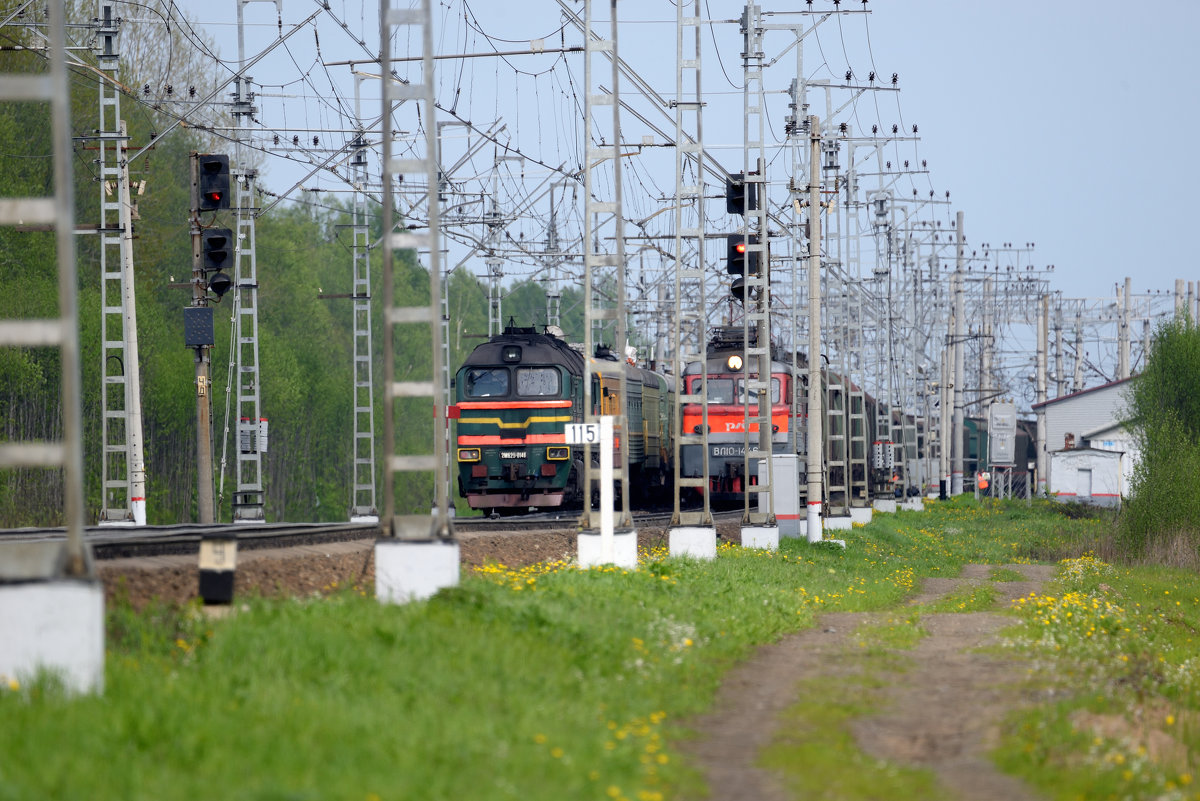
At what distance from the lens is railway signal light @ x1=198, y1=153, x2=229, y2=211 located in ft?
79.2

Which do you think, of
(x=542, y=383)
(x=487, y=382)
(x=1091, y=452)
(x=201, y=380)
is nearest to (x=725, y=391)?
(x=542, y=383)

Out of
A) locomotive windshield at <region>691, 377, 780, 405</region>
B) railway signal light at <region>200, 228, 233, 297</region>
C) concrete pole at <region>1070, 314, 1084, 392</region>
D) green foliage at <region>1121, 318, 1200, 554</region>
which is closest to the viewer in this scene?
railway signal light at <region>200, 228, 233, 297</region>

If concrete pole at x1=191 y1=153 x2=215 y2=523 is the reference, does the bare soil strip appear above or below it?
below

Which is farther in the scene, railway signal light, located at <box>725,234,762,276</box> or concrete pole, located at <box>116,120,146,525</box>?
concrete pole, located at <box>116,120,146,525</box>

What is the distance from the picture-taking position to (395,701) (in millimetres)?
9141

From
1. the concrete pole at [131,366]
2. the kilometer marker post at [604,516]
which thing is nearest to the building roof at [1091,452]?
the concrete pole at [131,366]

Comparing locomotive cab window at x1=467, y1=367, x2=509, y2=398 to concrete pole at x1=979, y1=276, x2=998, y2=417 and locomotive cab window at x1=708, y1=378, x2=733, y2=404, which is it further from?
concrete pole at x1=979, y1=276, x2=998, y2=417

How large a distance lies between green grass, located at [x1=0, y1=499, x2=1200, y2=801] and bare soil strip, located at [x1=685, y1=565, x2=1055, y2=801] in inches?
11.2

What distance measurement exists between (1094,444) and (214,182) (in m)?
53.3

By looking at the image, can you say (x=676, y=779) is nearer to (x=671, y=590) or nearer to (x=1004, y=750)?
(x=1004, y=750)

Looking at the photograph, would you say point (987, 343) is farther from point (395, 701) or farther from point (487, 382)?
point (395, 701)

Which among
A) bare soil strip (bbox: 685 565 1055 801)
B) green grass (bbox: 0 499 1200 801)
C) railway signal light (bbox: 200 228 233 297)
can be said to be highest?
railway signal light (bbox: 200 228 233 297)

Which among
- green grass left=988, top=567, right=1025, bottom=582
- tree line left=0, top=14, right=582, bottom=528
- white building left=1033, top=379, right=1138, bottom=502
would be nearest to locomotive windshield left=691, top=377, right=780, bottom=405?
tree line left=0, top=14, right=582, bottom=528

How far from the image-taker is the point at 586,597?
48.0 feet
